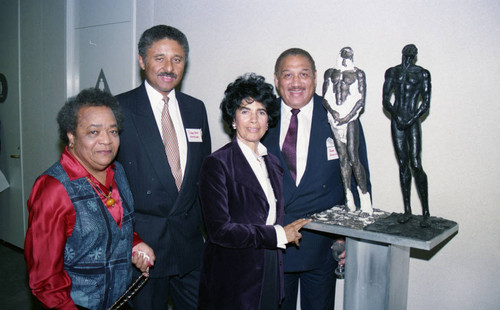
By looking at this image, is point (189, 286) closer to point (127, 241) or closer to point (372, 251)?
point (127, 241)

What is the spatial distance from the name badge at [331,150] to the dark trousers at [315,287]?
0.65 meters

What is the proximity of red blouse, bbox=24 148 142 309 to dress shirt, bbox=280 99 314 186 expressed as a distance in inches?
48.2

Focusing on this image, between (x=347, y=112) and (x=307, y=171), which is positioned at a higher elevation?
(x=347, y=112)

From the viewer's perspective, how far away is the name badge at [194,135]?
232 centimetres

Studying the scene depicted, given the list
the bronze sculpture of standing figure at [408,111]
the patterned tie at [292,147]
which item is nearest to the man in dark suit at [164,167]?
the patterned tie at [292,147]

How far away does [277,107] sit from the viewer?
2020 mm

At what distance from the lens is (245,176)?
187 cm

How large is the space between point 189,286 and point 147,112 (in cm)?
110

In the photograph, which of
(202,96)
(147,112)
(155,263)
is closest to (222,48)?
(202,96)

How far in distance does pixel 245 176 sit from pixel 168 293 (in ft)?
3.20

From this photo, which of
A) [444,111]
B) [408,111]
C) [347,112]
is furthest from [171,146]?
[444,111]

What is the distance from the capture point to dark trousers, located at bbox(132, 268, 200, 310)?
6.96ft

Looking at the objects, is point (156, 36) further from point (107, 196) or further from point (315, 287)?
point (315, 287)

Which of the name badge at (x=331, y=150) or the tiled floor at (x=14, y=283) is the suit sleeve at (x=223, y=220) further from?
the tiled floor at (x=14, y=283)
